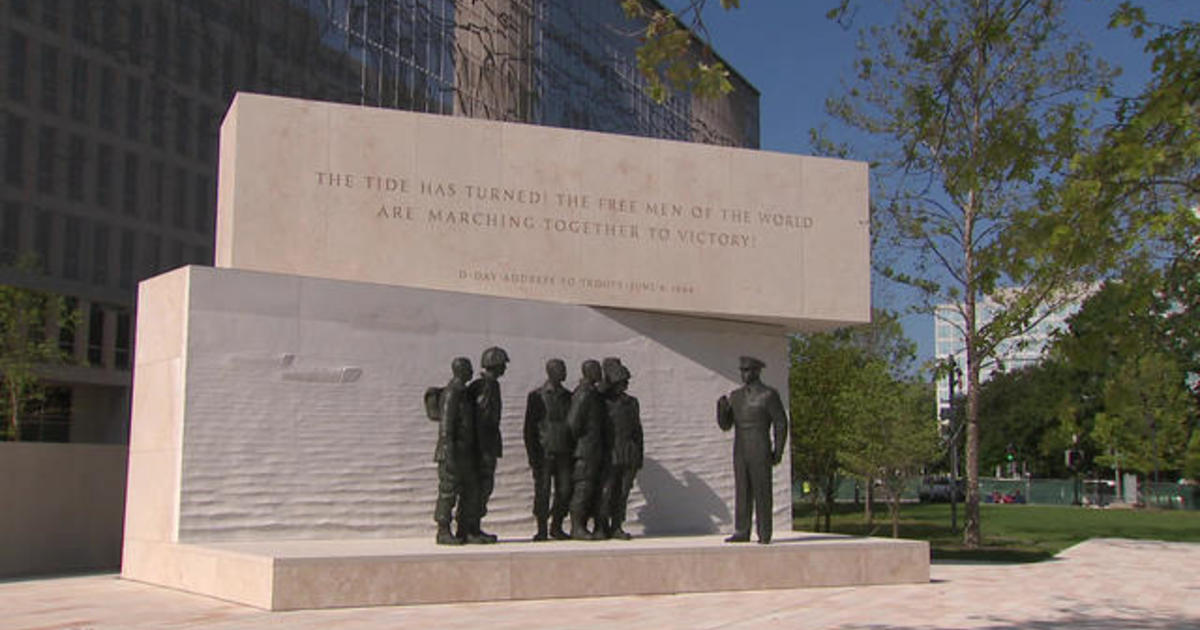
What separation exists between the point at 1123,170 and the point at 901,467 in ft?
64.1

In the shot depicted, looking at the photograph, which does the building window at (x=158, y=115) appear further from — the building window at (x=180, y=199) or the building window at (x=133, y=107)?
the building window at (x=180, y=199)

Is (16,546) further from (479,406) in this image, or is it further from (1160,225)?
(1160,225)

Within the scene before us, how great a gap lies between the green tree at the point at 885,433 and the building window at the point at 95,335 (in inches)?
887

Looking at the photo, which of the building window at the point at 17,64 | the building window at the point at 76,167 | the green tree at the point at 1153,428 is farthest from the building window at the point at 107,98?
the green tree at the point at 1153,428

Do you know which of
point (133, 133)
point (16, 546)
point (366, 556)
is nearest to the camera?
point (366, 556)

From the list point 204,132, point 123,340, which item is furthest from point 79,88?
point 123,340

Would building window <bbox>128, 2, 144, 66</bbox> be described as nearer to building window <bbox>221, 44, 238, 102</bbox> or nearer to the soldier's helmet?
building window <bbox>221, 44, 238, 102</bbox>

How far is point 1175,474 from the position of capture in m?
68.6

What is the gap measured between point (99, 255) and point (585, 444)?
1111 inches

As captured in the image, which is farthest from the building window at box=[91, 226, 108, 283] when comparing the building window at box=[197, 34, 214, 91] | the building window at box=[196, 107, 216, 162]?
the building window at box=[197, 34, 214, 91]

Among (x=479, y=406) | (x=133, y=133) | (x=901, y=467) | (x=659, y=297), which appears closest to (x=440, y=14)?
(x=133, y=133)

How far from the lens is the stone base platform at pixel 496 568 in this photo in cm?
1002

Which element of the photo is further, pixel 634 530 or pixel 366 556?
pixel 634 530

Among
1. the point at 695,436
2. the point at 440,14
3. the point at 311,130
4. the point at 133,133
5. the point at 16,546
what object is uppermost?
the point at 440,14
